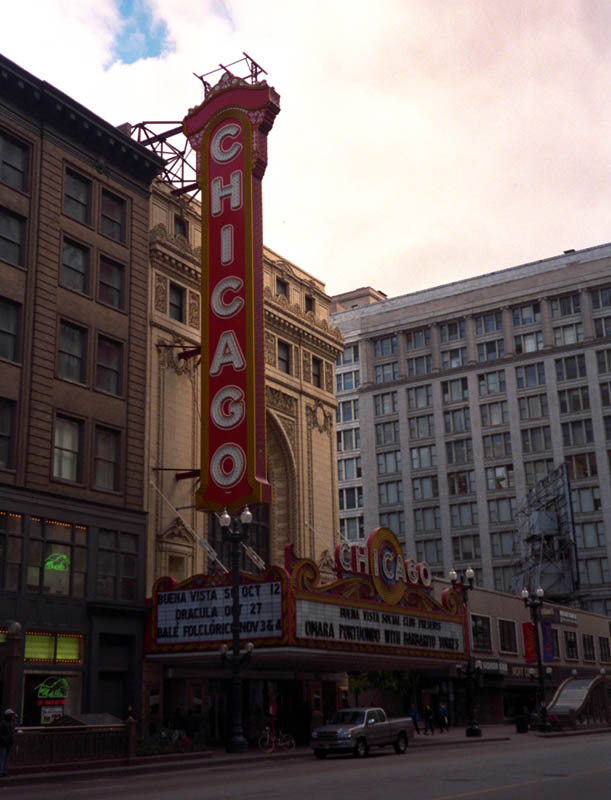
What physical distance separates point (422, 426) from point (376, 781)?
8931 cm

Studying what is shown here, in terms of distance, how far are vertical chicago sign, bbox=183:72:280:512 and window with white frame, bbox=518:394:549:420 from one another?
6728 centimetres

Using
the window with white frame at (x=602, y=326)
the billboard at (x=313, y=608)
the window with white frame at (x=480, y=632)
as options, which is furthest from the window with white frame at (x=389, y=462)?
the billboard at (x=313, y=608)

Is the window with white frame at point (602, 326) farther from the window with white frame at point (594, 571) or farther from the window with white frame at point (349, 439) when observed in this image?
the window with white frame at point (349, 439)

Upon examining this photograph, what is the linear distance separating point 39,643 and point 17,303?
12657mm

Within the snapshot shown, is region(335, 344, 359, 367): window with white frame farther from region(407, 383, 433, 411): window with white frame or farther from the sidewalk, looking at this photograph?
the sidewalk

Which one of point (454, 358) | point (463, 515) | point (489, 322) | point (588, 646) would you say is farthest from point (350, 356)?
point (588, 646)

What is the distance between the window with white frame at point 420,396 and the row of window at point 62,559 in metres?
73.5

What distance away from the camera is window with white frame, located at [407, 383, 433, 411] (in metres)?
109

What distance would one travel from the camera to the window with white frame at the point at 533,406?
10225 cm

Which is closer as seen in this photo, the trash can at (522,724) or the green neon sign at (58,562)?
the green neon sign at (58,562)

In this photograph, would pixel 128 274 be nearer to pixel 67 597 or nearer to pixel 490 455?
pixel 67 597

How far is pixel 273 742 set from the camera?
35.4m

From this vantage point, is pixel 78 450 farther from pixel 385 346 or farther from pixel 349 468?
pixel 385 346

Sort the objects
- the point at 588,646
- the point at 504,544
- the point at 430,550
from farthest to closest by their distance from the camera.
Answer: the point at 430,550
the point at 504,544
the point at 588,646
